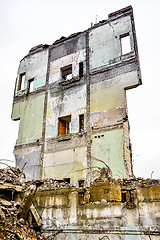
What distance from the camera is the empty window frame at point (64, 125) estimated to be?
1339 cm

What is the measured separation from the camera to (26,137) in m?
14.4

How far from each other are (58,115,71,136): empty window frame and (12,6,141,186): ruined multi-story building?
12 mm

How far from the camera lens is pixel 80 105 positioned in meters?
12.8

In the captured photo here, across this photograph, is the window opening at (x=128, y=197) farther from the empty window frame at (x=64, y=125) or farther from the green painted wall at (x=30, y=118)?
the green painted wall at (x=30, y=118)

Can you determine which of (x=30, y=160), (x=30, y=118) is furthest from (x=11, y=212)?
(x=30, y=118)

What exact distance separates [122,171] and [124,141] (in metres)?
1.42

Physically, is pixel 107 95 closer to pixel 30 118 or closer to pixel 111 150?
pixel 111 150

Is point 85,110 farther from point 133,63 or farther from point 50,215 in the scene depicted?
point 50,215

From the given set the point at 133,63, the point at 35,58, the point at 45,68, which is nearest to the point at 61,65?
the point at 45,68

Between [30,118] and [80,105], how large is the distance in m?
3.97

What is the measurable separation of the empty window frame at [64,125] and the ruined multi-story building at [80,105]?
0.01 metres

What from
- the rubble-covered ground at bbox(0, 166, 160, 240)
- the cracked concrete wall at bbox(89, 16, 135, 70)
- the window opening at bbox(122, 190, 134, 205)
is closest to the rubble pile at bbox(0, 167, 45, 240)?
the rubble-covered ground at bbox(0, 166, 160, 240)

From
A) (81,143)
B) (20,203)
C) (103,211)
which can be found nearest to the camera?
(103,211)

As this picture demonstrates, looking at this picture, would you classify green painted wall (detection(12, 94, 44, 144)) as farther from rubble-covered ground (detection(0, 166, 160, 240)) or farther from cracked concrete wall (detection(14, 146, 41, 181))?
rubble-covered ground (detection(0, 166, 160, 240))
